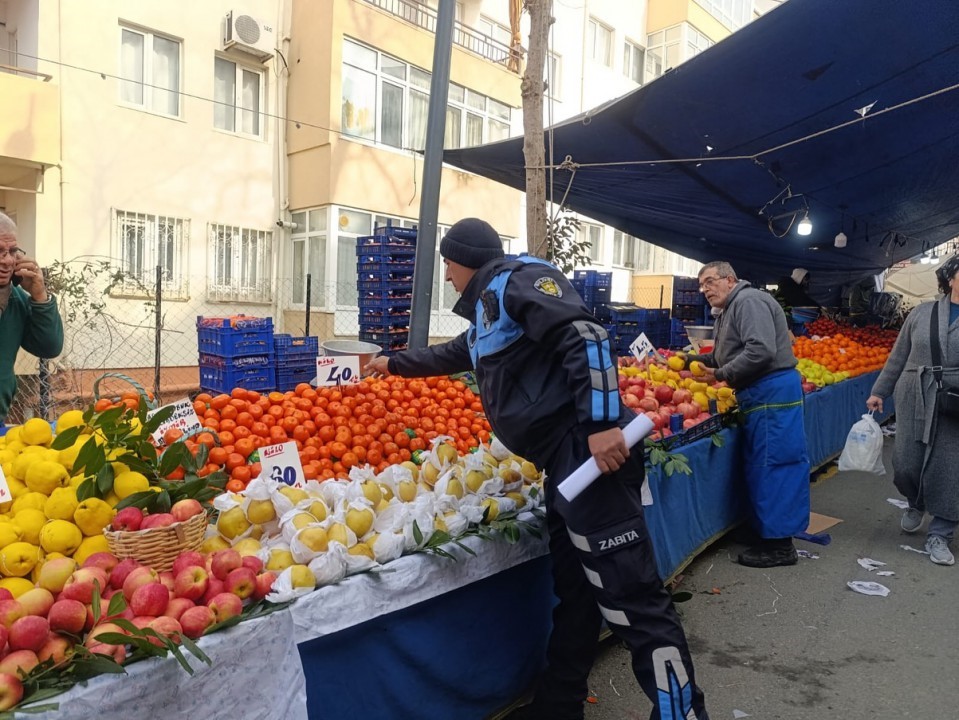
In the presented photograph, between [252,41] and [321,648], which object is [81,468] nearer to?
[321,648]

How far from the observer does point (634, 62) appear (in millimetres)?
21219

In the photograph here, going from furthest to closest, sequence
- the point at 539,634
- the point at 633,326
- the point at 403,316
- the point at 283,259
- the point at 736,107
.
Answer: the point at 283,259, the point at 633,326, the point at 403,316, the point at 736,107, the point at 539,634

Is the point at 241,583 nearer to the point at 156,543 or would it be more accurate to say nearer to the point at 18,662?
the point at 156,543

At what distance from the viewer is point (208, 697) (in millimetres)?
1644

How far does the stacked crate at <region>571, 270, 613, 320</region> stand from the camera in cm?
1202

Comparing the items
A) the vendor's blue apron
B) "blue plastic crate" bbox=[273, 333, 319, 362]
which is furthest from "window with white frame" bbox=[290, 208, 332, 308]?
the vendor's blue apron

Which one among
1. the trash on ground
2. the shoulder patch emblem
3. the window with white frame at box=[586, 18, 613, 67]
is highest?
the window with white frame at box=[586, 18, 613, 67]

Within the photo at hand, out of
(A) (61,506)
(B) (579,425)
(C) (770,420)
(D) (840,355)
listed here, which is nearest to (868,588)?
(C) (770,420)

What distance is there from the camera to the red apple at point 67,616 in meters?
1.52

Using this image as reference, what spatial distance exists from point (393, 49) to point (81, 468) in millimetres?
13283

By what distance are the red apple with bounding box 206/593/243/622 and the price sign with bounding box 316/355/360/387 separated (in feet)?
6.14

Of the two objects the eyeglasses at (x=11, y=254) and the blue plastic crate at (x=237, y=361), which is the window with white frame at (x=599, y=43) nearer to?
the blue plastic crate at (x=237, y=361)

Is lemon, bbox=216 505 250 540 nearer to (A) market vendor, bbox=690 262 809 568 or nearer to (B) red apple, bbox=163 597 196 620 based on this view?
(B) red apple, bbox=163 597 196 620

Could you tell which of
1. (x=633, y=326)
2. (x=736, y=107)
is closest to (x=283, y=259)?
(x=633, y=326)
